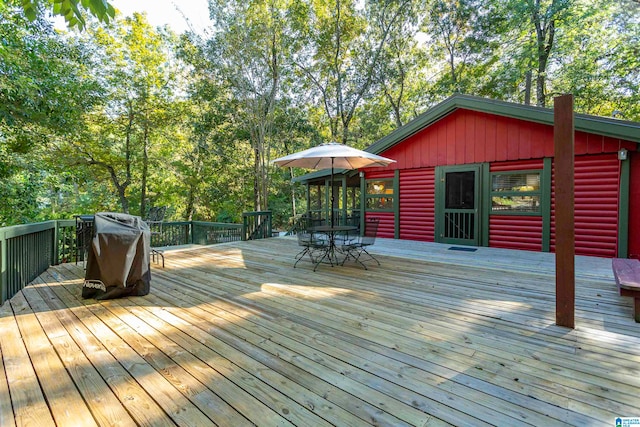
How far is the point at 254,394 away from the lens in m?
1.68

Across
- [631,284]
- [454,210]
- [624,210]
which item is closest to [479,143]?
[454,210]

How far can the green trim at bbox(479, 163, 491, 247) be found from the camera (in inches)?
259

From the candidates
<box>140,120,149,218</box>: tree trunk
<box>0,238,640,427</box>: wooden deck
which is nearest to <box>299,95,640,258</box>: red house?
<box>0,238,640,427</box>: wooden deck

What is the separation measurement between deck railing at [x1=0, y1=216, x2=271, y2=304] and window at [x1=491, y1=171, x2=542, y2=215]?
5.62 metres

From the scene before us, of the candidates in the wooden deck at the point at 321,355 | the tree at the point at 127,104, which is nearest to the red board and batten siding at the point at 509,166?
the wooden deck at the point at 321,355

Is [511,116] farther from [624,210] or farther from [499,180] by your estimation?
[624,210]

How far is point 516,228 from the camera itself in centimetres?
629

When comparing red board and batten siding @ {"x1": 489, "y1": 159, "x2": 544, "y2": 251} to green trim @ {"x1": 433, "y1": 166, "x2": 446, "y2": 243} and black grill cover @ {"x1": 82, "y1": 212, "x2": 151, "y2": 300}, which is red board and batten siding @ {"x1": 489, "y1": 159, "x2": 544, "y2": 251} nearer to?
green trim @ {"x1": 433, "y1": 166, "x2": 446, "y2": 243}

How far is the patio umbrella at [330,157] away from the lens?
4.84 m

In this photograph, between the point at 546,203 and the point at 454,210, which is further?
the point at 454,210

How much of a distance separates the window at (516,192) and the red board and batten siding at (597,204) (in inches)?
25.4

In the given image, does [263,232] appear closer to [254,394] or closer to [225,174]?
[254,394]

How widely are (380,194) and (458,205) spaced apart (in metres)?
1.97

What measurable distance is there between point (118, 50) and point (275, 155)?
7.84 meters
